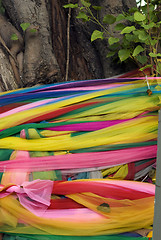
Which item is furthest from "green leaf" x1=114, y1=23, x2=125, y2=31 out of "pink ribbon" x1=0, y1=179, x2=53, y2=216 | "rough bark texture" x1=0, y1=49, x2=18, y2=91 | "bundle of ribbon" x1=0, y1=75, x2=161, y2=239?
"pink ribbon" x1=0, y1=179, x2=53, y2=216

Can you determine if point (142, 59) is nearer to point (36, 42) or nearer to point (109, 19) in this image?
point (109, 19)

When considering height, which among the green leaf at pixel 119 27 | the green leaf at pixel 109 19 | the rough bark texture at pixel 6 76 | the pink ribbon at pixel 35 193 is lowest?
the pink ribbon at pixel 35 193

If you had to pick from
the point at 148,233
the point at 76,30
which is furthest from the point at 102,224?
the point at 76,30

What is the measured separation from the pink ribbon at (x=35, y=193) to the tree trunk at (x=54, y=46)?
2.93 ft

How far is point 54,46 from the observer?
2623mm

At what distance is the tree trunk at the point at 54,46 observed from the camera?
2400 millimetres

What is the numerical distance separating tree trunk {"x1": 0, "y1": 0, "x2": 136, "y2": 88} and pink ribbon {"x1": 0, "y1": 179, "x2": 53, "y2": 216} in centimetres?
89

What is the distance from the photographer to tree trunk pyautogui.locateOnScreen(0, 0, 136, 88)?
7.88 ft

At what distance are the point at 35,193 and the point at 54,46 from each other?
4.46 ft

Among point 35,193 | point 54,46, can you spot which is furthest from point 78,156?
point 54,46

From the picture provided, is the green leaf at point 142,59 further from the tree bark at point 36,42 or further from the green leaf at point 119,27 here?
the tree bark at point 36,42

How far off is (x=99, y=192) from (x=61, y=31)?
1517 mm

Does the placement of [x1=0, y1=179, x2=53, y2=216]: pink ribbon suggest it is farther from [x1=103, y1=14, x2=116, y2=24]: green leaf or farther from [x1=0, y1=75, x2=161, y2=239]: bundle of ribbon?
[x1=103, y1=14, x2=116, y2=24]: green leaf

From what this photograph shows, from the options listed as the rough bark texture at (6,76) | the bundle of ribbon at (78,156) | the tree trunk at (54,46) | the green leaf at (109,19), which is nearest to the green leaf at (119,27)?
the green leaf at (109,19)
